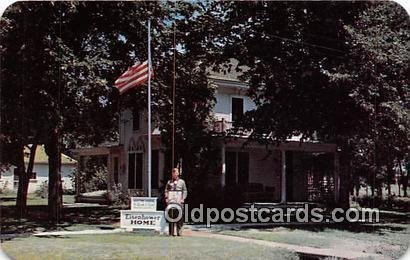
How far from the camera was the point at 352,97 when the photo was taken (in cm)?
1734

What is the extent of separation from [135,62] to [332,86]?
5.93 m

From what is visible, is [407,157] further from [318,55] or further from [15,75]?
[15,75]

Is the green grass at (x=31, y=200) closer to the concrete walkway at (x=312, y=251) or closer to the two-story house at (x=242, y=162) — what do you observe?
the two-story house at (x=242, y=162)

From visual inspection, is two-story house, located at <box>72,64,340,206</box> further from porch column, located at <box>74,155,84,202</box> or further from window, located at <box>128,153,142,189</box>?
porch column, located at <box>74,155,84,202</box>

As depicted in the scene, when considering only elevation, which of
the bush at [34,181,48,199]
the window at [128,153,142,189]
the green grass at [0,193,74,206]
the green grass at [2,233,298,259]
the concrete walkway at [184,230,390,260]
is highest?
the window at [128,153,142,189]

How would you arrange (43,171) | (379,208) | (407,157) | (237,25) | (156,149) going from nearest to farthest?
(237,25)
(407,157)
(156,149)
(379,208)
(43,171)

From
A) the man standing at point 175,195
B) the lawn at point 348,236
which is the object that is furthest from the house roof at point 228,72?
the man standing at point 175,195

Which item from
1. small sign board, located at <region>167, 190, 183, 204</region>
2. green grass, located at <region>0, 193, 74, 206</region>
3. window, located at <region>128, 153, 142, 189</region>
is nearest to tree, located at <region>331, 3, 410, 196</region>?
small sign board, located at <region>167, 190, 183, 204</region>

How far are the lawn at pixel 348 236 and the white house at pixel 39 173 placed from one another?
11.2 meters

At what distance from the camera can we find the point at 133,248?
1231 centimetres

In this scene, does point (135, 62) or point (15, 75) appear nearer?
point (15, 75)

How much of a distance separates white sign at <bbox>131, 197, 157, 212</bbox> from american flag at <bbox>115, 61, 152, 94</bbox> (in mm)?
3213

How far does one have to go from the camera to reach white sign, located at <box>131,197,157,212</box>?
14289 millimetres

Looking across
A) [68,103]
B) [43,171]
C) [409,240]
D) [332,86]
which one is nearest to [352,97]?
[332,86]
